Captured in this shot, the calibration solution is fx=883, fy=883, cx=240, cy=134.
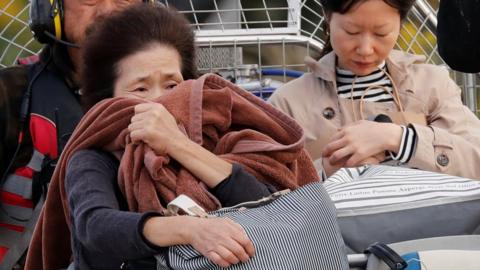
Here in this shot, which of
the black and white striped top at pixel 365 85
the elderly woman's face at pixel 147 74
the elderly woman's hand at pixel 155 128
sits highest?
the elderly woman's face at pixel 147 74

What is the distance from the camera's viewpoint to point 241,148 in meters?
1.85

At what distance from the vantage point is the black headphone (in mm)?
2674

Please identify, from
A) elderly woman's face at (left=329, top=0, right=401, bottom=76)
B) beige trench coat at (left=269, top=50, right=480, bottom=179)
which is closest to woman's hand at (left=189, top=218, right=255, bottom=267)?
beige trench coat at (left=269, top=50, right=480, bottom=179)

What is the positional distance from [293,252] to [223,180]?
0.98 ft

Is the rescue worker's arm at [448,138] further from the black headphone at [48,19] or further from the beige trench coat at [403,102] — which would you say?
the black headphone at [48,19]

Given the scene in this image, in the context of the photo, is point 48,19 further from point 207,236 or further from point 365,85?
point 207,236

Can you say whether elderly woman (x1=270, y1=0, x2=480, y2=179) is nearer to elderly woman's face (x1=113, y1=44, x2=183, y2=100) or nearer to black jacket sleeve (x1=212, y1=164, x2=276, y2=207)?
elderly woman's face (x1=113, y1=44, x2=183, y2=100)

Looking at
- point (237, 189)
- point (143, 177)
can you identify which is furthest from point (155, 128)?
point (237, 189)

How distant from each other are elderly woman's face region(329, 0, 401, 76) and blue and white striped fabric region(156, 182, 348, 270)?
37.6 inches

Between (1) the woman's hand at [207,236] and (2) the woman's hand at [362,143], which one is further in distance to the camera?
(2) the woman's hand at [362,143]

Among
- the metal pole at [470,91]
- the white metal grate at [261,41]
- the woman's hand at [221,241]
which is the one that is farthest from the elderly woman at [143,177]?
the metal pole at [470,91]

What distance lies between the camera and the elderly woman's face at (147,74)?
83.1 inches

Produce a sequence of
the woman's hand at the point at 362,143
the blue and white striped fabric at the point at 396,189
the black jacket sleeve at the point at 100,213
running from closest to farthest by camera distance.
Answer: the black jacket sleeve at the point at 100,213 < the blue and white striped fabric at the point at 396,189 < the woman's hand at the point at 362,143

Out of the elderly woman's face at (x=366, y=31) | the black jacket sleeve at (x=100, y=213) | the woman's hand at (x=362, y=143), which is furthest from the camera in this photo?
the elderly woman's face at (x=366, y=31)
